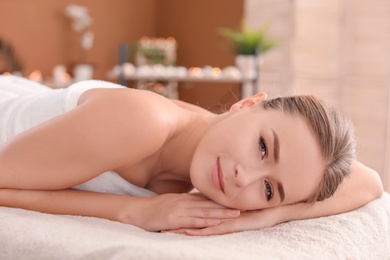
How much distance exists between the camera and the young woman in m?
1.22

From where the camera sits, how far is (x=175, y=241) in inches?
42.6

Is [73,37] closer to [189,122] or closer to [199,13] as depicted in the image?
[199,13]

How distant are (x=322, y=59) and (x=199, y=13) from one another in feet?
5.23

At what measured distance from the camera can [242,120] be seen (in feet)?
4.27

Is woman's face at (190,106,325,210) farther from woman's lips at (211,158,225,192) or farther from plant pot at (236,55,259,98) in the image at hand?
plant pot at (236,55,259,98)

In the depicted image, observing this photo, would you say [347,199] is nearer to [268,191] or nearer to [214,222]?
[268,191]

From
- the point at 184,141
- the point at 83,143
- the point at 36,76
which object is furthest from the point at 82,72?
the point at 83,143

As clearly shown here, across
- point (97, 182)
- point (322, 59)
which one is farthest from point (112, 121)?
point (322, 59)

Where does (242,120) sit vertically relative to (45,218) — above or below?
above

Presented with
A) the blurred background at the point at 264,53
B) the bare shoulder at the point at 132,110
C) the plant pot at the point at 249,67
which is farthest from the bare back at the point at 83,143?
the plant pot at the point at 249,67

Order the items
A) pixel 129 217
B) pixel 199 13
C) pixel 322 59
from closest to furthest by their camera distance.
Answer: pixel 129 217 < pixel 322 59 < pixel 199 13

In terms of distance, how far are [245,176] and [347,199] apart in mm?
396

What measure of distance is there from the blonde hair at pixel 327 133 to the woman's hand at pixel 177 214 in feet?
0.71

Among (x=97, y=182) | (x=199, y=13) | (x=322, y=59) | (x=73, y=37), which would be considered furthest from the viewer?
(x=199, y=13)
